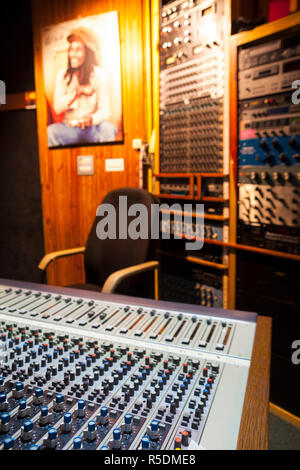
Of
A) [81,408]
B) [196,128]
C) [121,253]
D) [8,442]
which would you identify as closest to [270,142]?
[196,128]

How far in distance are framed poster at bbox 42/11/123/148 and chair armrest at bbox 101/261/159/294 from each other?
133 cm

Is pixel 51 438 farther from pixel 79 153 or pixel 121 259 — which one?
pixel 79 153

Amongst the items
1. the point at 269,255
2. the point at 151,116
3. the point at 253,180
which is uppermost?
the point at 151,116

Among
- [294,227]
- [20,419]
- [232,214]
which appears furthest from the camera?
Result: [232,214]

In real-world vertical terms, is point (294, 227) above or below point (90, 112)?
below

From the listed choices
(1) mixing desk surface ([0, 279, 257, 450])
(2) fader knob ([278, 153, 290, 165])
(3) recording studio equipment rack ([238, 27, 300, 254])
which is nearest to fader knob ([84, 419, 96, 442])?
(1) mixing desk surface ([0, 279, 257, 450])

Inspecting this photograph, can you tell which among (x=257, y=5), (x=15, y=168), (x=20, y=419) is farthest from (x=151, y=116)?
(x=20, y=419)

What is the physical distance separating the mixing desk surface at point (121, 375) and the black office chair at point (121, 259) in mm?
704

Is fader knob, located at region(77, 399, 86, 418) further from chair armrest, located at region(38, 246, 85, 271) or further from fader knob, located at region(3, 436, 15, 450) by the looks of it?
chair armrest, located at region(38, 246, 85, 271)

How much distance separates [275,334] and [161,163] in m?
1.36

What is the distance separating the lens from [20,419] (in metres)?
0.58

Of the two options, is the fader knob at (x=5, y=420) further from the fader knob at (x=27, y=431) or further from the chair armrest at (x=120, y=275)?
the chair armrest at (x=120, y=275)

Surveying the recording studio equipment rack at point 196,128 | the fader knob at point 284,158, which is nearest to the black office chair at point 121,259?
the recording studio equipment rack at point 196,128

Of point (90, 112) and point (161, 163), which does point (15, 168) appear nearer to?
point (90, 112)
